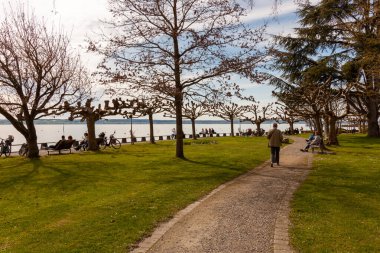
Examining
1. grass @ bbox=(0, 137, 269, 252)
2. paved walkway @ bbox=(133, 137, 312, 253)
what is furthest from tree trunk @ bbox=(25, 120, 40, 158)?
paved walkway @ bbox=(133, 137, 312, 253)

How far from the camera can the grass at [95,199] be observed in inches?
278

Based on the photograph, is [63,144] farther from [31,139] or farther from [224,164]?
[224,164]

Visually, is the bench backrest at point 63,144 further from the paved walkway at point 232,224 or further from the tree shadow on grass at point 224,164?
the paved walkway at point 232,224

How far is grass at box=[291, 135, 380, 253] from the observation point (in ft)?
21.3

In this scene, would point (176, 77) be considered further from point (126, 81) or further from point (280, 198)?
point (280, 198)

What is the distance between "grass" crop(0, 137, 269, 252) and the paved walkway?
0.49m

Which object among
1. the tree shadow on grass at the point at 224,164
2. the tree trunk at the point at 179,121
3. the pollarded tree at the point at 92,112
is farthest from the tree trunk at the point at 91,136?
the tree shadow on grass at the point at 224,164

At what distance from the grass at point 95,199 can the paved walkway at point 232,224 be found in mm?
489

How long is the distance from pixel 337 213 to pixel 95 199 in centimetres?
656

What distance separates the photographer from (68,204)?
10.1m

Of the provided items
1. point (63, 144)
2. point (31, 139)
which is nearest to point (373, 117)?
point (63, 144)

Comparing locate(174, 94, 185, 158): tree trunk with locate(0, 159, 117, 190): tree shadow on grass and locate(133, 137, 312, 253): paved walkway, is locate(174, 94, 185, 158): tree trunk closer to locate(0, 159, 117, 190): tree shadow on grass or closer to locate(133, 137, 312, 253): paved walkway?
locate(0, 159, 117, 190): tree shadow on grass

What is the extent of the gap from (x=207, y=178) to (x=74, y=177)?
5.49 m

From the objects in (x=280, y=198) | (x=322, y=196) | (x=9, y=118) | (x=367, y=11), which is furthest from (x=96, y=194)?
(x=367, y=11)
